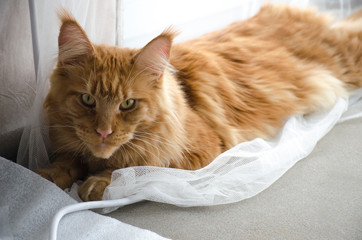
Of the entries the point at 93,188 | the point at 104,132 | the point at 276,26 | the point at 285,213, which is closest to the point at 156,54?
the point at 104,132

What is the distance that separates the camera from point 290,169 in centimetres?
182

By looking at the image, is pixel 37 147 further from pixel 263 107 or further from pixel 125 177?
pixel 263 107

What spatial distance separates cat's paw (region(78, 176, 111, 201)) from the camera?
1.50m

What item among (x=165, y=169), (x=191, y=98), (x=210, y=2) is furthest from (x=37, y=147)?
(x=210, y=2)

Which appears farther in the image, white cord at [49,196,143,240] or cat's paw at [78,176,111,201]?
cat's paw at [78,176,111,201]

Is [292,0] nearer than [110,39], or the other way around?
[110,39]

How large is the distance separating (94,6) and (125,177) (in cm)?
71

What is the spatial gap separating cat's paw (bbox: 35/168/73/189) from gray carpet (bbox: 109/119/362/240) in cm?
23

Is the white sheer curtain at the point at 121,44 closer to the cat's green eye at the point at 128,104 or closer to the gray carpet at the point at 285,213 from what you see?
the gray carpet at the point at 285,213

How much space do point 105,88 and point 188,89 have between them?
490mm

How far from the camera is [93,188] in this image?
1507 mm

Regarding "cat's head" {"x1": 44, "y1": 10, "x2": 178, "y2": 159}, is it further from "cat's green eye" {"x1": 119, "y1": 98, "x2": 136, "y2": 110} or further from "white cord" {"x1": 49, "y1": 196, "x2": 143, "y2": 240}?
"white cord" {"x1": 49, "y1": 196, "x2": 143, "y2": 240}

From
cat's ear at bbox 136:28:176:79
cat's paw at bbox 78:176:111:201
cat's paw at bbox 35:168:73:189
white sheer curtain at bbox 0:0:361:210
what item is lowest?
cat's paw at bbox 35:168:73:189

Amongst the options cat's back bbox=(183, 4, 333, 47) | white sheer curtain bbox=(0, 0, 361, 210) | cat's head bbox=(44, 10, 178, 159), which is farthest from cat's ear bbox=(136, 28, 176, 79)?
cat's back bbox=(183, 4, 333, 47)
